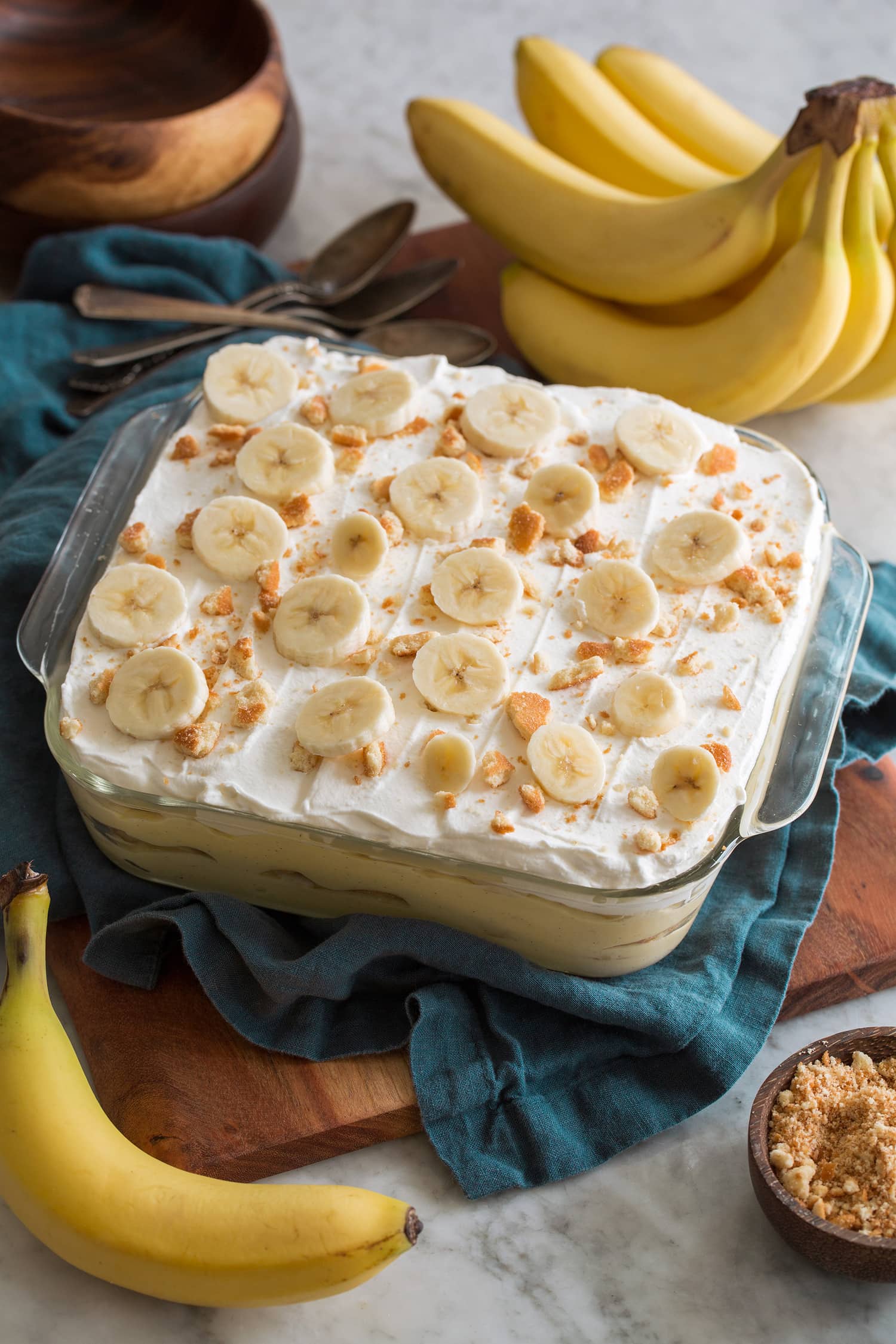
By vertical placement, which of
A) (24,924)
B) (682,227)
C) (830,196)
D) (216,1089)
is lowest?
(216,1089)

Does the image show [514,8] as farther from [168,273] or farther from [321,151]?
[168,273]

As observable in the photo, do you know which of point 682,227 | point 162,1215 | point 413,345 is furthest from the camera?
Answer: point 413,345

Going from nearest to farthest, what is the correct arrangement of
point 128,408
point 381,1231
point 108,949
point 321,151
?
point 381,1231
point 108,949
point 128,408
point 321,151

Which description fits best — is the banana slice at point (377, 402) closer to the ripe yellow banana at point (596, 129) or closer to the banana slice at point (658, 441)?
the banana slice at point (658, 441)

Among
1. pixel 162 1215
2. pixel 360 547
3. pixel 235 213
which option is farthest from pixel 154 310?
pixel 162 1215

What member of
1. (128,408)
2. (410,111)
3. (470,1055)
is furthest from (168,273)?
(470,1055)

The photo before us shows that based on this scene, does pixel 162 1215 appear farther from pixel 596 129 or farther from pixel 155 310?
pixel 596 129
